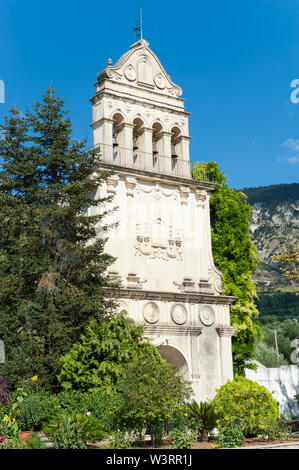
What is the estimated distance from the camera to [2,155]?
2364 centimetres

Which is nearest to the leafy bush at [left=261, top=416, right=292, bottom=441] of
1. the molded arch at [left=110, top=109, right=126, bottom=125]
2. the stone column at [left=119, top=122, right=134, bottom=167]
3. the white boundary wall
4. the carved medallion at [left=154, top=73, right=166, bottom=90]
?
the stone column at [left=119, top=122, right=134, bottom=167]

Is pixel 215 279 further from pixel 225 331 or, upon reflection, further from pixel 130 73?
pixel 130 73

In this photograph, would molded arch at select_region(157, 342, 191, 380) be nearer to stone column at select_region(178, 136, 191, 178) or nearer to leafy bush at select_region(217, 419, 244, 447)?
stone column at select_region(178, 136, 191, 178)

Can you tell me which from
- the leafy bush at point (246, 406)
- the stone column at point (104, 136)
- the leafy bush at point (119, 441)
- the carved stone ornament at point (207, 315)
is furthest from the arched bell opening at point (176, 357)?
the leafy bush at point (119, 441)

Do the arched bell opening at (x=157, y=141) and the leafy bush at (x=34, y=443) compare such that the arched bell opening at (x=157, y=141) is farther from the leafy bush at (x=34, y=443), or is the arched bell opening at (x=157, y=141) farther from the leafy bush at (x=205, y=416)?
the leafy bush at (x=34, y=443)

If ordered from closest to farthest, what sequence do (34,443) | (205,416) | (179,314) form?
1. (34,443)
2. (205,416)
3. (179,314)

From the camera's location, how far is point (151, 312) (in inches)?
1043

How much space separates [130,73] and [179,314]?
11923 millimetres

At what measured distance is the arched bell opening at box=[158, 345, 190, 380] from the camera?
26812 millimetres

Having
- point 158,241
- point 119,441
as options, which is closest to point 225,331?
point 158,241

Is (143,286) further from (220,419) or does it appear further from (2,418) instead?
(2,418)

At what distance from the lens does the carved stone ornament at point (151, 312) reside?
1035 inches

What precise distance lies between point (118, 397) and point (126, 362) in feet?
6.09

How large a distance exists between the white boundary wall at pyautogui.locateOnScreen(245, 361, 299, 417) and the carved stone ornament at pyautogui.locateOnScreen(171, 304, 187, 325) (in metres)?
14.0
